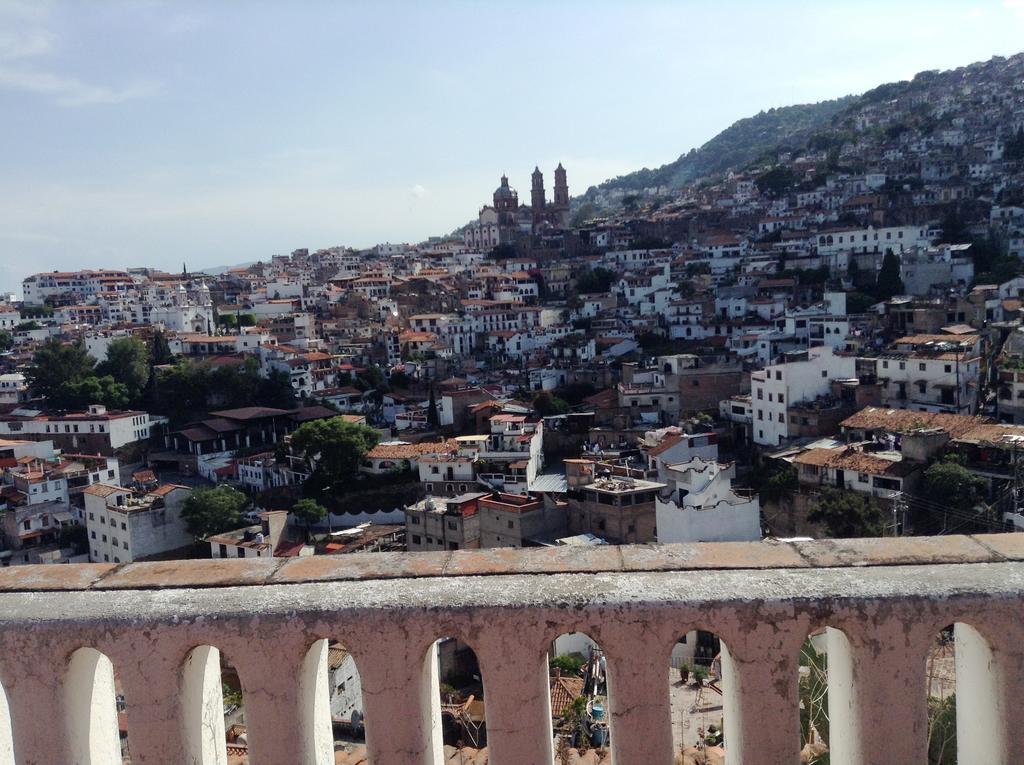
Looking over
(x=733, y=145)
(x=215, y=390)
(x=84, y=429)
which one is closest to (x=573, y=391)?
(x=215, y=390)

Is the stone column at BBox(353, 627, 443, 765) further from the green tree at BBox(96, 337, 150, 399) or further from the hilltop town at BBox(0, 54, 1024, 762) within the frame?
the green tree at BBox(96, 337, 150, 399)

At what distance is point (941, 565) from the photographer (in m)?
3.94

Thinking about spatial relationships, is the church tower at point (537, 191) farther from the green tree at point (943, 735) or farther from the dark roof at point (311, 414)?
the green tree at point (943, 735)

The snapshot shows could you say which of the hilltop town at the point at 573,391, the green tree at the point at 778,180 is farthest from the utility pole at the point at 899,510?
the green tree at the point at 778,180

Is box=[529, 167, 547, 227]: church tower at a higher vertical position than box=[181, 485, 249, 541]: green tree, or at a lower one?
higher

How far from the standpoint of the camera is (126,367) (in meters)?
39.4

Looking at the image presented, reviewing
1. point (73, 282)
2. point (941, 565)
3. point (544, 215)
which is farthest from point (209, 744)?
point (544, 215)

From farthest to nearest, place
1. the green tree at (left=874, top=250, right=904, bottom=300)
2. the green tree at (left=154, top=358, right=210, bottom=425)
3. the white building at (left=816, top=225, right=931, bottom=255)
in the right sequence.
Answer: the white building at (left=816, top=225, right=931, bottom=255), the green tree at (left=874, top=250, right=904, bottom=300), the green tree at (left=154, top=358, right=210, bottom=425)

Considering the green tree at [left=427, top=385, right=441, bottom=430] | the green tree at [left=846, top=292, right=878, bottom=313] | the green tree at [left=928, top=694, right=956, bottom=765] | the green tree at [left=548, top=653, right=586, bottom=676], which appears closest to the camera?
the green tree at [left=928, top=694, right=956, bottom=765]

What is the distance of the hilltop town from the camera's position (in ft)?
65.4

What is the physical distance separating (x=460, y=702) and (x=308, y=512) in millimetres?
14859

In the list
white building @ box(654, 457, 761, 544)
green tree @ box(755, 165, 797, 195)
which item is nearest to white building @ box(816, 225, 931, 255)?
green tree @ box(755, 165, 797, 195)

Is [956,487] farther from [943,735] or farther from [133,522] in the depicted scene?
[133,522]

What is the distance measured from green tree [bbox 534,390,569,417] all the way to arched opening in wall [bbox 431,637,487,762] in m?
15.6
